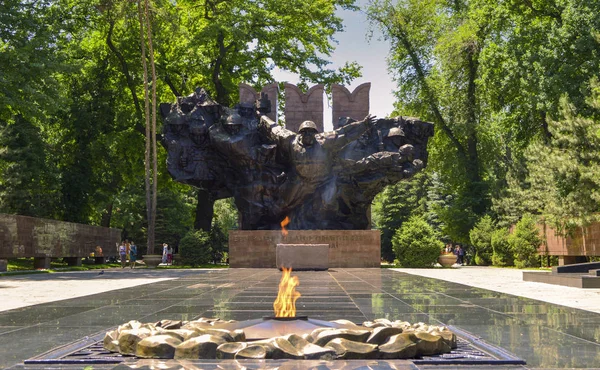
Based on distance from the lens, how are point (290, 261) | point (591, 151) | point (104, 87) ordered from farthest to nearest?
1. point (104, 87)
2. point (591, 151)
3. point (290, 261)

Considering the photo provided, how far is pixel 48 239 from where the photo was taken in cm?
3159

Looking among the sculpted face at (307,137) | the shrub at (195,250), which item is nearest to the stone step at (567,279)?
the sculpted face at (307,137)

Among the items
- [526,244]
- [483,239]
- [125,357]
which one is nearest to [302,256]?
[526,244]

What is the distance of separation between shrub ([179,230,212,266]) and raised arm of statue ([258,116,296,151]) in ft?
27.6

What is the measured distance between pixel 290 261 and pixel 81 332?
1649 centimetres

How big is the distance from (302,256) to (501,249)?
60.9 ft

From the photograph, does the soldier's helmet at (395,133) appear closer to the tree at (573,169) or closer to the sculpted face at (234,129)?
the tree at (573,169)

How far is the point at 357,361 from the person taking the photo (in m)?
4.62

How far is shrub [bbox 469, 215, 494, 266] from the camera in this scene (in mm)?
40656

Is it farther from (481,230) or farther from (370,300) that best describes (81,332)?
(481,230)

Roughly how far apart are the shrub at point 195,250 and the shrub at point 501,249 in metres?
17.1

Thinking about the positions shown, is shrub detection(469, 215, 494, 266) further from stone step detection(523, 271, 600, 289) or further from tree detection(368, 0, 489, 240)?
stone step detection(523, 271, 600, 289)

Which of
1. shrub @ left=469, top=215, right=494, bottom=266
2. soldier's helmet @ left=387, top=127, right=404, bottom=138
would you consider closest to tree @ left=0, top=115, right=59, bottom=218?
soldier's helmet @ left=387, top=127, right=404, bottom=138

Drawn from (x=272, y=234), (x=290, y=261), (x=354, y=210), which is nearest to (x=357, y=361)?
(x=290, y=261)
